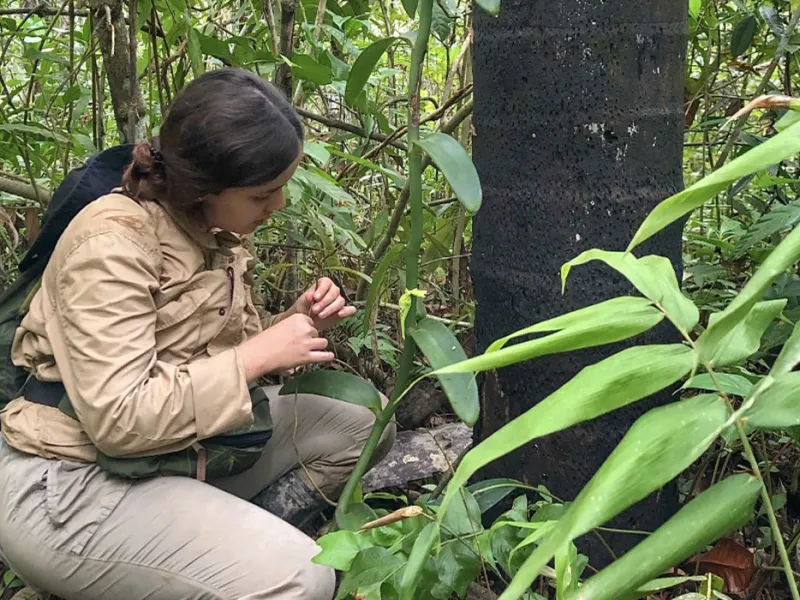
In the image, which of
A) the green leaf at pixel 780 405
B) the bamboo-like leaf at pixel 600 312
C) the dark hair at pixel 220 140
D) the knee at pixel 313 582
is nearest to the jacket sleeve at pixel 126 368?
the dark hair at pixel 220 140

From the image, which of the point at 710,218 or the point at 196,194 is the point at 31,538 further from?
the point at 710,218

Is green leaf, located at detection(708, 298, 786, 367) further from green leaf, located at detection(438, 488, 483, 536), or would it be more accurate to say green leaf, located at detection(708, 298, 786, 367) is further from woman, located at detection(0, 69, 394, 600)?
woman, located at detection(0, 69, 394, 600)

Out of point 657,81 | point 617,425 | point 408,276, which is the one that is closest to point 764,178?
point 657,81

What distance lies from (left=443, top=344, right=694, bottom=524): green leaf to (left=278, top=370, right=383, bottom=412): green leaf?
2.66 feet

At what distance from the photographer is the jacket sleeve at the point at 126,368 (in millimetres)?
1173

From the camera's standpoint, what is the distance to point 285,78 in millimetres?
1846

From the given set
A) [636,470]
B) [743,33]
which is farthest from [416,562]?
[743,33]

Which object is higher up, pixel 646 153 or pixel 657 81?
pixel 657 81

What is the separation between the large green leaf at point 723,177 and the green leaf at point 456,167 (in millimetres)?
522

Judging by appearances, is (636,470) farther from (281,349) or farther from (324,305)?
(324,305)

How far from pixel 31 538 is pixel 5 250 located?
1.43 metres

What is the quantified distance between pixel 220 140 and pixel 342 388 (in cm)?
47

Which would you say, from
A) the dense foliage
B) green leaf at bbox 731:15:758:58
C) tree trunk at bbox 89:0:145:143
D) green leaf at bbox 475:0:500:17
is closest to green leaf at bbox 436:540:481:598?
the dense foliage

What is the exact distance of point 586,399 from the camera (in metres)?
0.53
